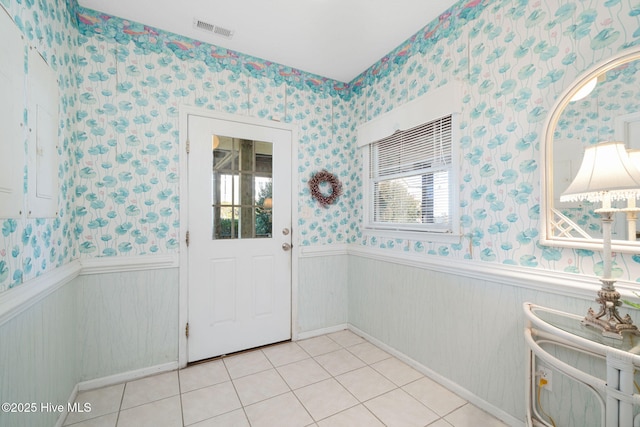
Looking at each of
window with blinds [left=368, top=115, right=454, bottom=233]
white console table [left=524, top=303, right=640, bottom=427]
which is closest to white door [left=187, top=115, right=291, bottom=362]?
window with blinds [left=368, top=115, right=454, bottom=233]

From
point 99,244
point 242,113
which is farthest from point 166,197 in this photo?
point 242,113

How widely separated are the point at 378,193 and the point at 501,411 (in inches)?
71.6

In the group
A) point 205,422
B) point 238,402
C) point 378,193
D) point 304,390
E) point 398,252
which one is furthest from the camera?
point 378,193

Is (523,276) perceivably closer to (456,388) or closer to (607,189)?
(607,189)

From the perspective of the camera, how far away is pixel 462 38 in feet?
6.30

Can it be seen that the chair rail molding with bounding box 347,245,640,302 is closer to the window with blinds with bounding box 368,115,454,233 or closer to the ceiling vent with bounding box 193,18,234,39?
the window with blinds with bounding box 368,115,454,233

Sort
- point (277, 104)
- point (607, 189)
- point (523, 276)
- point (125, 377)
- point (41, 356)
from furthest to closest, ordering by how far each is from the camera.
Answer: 1. point (277, 104)
2. point (125, 377)
3. point (523, 276)
4. point (41, 356)
5. point (607, 189)

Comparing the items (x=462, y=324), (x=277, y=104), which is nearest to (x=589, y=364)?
(x=462, y=324)

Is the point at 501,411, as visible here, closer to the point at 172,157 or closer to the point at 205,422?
the point at 205,422

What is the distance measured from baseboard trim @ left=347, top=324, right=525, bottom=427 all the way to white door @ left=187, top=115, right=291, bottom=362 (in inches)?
38.2

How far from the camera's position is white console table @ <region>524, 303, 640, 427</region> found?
0.94 metres

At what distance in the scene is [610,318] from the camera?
112cm

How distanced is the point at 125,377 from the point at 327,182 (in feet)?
7.61

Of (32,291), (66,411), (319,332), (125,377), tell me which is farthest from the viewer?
(319,332)
